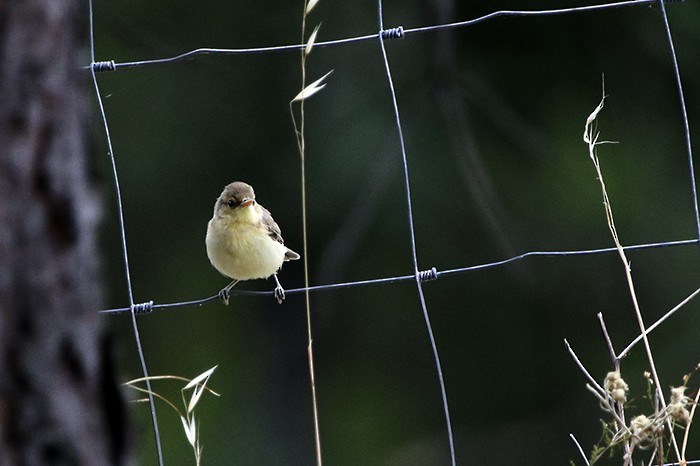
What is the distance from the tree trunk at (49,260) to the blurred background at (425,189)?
7.30 meters

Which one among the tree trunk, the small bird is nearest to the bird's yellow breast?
the small bird

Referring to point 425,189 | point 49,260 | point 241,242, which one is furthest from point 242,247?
point 425,189

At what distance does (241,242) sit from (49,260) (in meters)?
3.58

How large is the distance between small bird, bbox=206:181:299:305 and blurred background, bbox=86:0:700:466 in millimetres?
3531

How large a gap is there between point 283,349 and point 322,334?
0.47 metres

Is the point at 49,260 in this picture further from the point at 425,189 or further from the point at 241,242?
the point at 425,189

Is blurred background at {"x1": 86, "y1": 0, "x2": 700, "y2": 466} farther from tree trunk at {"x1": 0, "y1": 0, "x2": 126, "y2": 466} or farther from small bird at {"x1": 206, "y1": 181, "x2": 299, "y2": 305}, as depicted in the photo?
tree trunk at {"x1": 0, "y1": 0, "x2": 126, "y2": 466}

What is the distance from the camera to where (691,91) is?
931 centimetres

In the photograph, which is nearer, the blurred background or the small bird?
the small bird

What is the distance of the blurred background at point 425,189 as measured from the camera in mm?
9180

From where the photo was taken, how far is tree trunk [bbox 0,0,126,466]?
1.42 m

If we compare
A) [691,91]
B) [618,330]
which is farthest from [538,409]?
[691,91]

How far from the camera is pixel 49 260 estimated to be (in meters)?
1.45

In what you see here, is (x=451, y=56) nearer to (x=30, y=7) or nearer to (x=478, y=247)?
(x=478, y=247)
